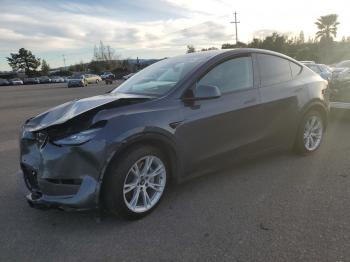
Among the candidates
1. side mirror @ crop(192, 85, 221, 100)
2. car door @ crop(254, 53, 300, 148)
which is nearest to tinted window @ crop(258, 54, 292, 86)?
car door @ crop(254, 53, 300, 148)

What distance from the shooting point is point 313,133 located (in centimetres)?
576

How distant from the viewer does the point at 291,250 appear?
10.0ft

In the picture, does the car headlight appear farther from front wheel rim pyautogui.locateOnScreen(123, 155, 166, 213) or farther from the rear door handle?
the rear door handle

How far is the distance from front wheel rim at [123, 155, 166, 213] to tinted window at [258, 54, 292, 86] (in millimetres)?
1920

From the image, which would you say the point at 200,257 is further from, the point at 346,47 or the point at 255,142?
the point at 346,47

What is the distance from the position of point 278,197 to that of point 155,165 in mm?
1419

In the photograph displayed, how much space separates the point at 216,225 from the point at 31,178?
188 centimetres

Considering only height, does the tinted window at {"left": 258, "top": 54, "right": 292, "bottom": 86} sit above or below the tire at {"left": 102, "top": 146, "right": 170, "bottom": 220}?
above

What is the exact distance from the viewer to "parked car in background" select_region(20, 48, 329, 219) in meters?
3.39

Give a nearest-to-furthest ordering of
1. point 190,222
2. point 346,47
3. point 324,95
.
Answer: point 190,222
point 324,95
point 346,47

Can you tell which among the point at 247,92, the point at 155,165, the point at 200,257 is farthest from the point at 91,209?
the point at 247,92

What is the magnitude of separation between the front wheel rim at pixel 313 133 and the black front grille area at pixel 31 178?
A: 3.80 m

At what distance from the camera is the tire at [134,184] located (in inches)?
136

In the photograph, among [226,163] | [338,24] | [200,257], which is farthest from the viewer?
[338,24]
